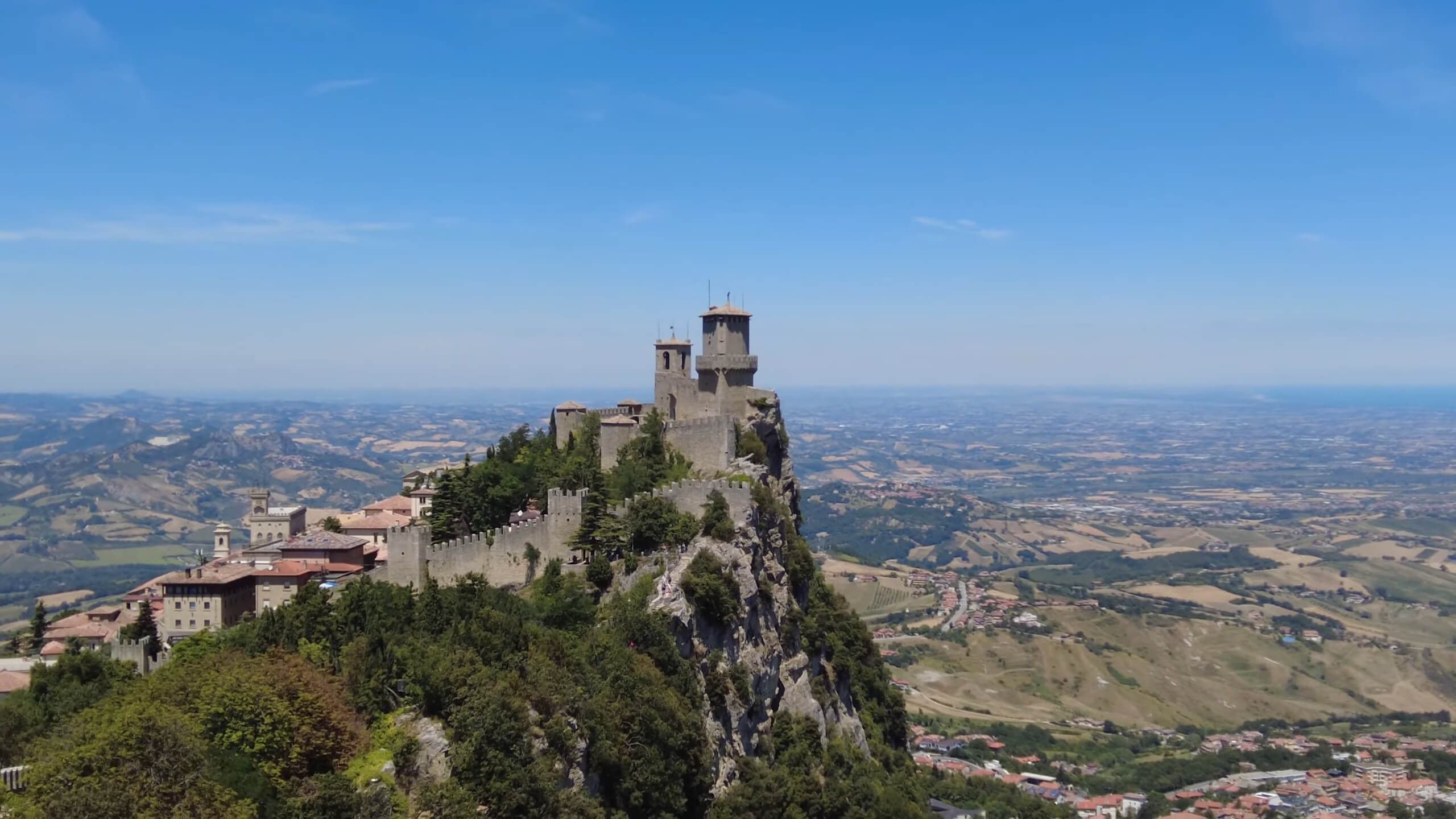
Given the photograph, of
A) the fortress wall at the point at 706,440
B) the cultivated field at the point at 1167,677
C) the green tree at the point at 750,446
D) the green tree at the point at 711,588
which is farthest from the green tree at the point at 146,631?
the cultivated field at the point at 1167,677

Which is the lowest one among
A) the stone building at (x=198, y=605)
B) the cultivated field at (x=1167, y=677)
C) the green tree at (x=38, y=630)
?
the cultivated field at (x=1167, y=677)

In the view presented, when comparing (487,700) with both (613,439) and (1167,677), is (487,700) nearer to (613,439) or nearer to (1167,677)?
(613,439)

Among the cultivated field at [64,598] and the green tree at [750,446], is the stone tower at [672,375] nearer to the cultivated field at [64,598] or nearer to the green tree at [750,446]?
the green tree at [750,446]

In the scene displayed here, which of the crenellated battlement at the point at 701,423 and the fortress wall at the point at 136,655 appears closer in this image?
the fortress wall at the point at 136,655

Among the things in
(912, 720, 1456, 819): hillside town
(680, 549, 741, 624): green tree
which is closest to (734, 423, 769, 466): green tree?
(680, 549, 741, 624): green tree

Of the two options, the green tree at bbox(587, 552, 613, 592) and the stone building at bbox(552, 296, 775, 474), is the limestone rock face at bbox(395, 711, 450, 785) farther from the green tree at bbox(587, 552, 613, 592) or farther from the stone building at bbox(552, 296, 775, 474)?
the stone building at bbox(552, 296, 775, 474)

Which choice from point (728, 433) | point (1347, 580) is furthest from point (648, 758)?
point (1347, 580)

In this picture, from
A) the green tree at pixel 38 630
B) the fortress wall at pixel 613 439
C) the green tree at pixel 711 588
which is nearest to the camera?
the green tree at pixel 711 588
